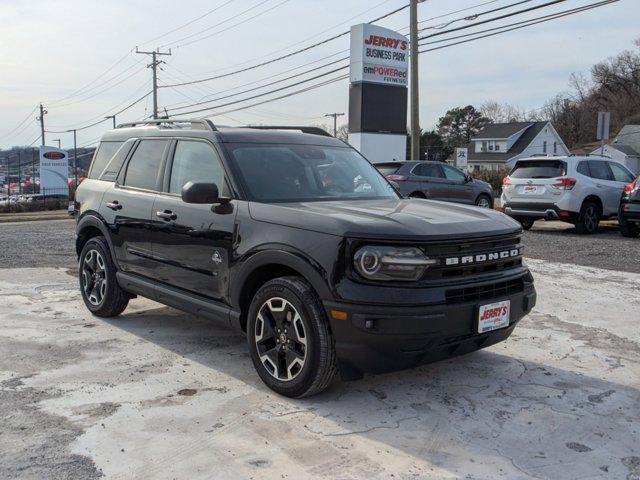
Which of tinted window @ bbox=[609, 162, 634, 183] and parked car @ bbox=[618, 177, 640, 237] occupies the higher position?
tinted window @ bbox=[609, 162, 634, 183]

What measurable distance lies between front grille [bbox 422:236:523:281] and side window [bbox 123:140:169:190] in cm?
280

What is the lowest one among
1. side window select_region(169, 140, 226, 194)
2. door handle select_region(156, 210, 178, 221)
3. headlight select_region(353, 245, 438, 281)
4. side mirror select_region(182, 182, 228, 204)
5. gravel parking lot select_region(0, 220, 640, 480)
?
gravel parking lot select_region(0, 220, 640, 480)

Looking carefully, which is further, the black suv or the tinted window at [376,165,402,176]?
the tinted window at [376,165,402,176]

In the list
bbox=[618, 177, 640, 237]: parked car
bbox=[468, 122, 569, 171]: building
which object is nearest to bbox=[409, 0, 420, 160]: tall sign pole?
bbox=[618, 177, 640, 237]: parked car

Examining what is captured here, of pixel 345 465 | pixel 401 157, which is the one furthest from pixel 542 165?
pixel 345 465

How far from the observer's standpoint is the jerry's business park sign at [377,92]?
852 inches

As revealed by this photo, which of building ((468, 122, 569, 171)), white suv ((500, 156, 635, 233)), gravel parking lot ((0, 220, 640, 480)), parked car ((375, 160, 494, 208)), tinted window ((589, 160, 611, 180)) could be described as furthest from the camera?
building ((468, 122, 569, 171))

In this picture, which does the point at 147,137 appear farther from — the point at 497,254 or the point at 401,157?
the point at 401,157

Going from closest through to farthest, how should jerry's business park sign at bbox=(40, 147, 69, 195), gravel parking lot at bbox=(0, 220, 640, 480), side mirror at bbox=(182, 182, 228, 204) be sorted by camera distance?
1. gravel parking lot at bbox=(0, 220, 640, 480)
2. side mirror at bbox=(182, 182, 228, 204)
3. jerry's business park sign at bbox=(40, 147, 69, 195)

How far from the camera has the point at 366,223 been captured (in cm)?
385

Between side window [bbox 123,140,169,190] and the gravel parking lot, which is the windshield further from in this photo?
the gravel parking lot

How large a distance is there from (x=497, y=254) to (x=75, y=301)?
4.94m

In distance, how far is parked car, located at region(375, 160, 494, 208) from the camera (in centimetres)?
1484

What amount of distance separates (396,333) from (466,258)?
73cm
